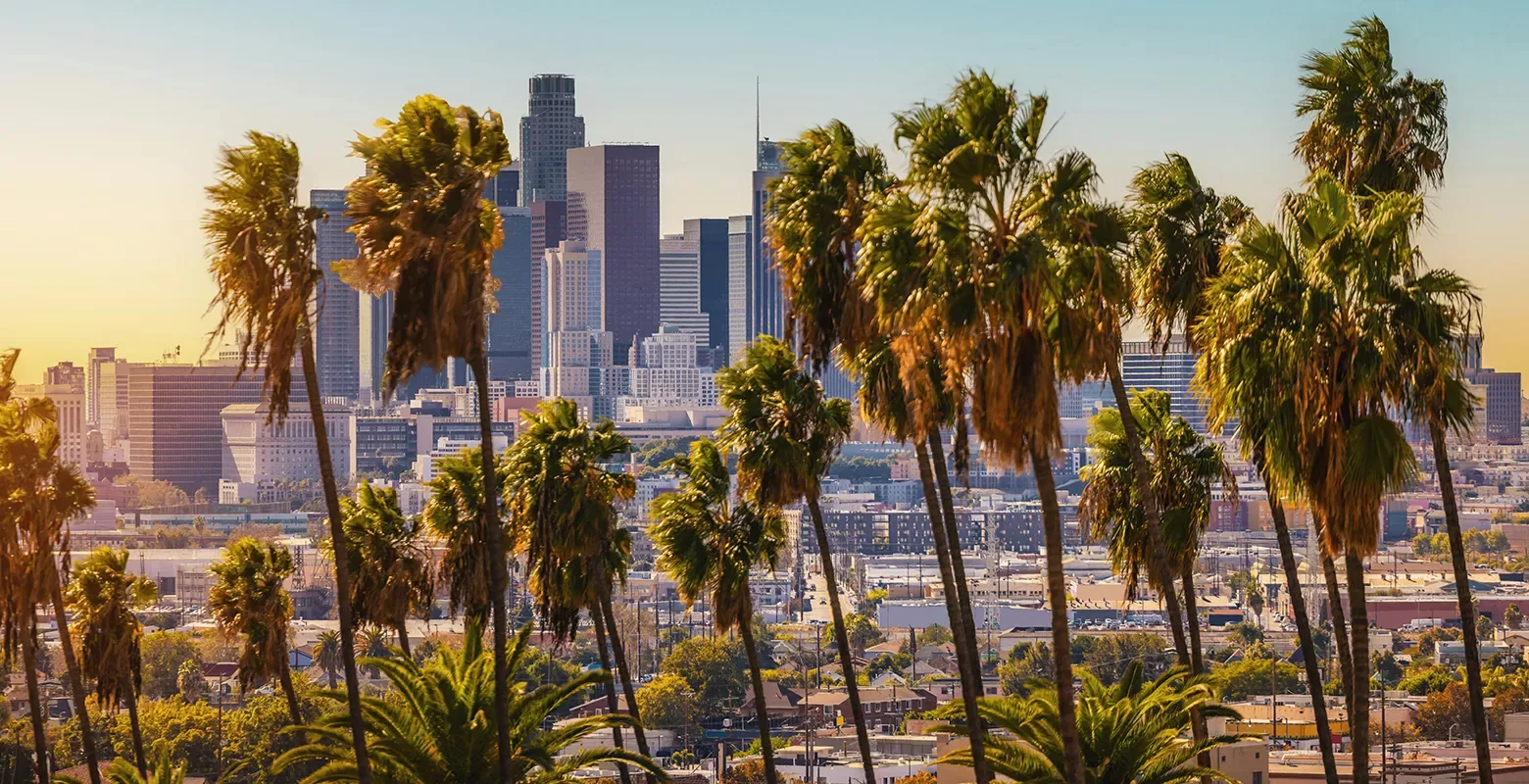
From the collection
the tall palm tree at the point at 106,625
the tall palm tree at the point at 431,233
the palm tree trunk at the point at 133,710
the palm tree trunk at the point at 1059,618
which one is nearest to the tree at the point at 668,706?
the palm tree trunk at the point at 133,710

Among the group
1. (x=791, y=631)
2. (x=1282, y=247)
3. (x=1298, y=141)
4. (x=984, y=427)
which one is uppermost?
(x=1298, y=141)

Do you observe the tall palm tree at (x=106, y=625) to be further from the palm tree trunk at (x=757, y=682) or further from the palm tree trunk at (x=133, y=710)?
the palm tree trunk at (x=757, y=682)

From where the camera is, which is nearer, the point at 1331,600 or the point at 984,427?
the point at 984,427

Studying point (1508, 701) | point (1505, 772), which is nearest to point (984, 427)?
point (1505, 772)

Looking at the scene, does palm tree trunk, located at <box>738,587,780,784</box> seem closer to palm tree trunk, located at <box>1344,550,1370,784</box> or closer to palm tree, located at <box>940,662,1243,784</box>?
palm tree, located at <box>940,662,1243,784</box>

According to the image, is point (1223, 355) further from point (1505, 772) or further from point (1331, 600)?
point (1505, 772)

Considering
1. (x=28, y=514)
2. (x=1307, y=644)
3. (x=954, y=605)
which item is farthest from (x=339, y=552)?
(x=1307, y=644)
